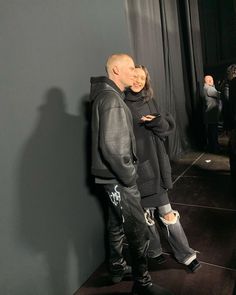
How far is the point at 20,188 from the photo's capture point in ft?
4.98

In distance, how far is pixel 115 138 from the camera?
1518 mm

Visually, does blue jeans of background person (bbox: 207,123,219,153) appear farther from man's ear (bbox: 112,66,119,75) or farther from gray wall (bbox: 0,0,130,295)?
man's ear (bbox: 112,66,119,75)

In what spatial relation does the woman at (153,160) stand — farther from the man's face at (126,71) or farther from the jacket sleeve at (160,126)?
the man's face at (126,71)

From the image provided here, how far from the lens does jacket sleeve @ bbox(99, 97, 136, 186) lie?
152 cm

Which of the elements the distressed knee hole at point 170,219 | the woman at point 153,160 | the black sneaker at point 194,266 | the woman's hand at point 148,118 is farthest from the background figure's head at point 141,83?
the black sneaker at point 194,266

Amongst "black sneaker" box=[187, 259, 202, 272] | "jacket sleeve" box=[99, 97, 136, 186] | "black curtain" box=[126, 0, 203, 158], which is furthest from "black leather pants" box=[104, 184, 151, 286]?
"black curtain" box=[126, 0, 203, 158]

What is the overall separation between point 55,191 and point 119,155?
48 centimetres

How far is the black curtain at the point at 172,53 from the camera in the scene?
3787mm

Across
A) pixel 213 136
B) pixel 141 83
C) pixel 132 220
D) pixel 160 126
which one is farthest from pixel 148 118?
A: pixel 213 136

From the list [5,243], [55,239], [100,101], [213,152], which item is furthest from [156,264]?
[213,152]

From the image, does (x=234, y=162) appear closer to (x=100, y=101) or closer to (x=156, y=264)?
(x=156, y=264)

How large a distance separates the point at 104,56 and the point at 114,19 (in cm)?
33

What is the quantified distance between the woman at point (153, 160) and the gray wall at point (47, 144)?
0.35m

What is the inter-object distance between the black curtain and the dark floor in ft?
3.53
